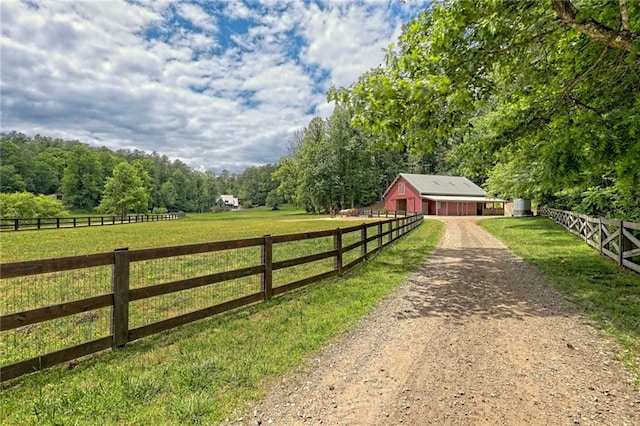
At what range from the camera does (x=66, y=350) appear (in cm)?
355

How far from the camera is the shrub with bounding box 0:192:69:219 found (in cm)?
3722

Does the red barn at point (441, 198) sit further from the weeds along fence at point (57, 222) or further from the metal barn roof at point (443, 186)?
the weeds along fence at point (57, 222)

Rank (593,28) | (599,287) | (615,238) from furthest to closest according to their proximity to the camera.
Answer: (615,238) < (599,287) < (593,28)

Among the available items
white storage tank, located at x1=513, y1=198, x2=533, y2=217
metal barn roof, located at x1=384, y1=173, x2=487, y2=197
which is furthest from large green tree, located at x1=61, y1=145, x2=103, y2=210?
white storage tank, located at x1=513, y1=198, x2=533, y2=217

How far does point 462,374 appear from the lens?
3410mm

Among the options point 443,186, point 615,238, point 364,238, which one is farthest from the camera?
point 443,186

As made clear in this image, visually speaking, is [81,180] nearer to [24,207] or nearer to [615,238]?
[24,207]

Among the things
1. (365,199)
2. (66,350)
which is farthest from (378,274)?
(365,199)

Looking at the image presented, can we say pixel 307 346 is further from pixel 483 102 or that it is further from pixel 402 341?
pixel 483 102

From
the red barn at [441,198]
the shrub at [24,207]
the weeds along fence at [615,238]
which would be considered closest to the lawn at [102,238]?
the weeds along fence at [615,238]

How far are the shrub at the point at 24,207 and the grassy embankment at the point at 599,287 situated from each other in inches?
1795

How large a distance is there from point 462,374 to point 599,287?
17.4ft

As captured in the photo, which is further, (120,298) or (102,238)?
(102,238)

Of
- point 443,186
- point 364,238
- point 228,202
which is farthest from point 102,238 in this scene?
point 228,202
